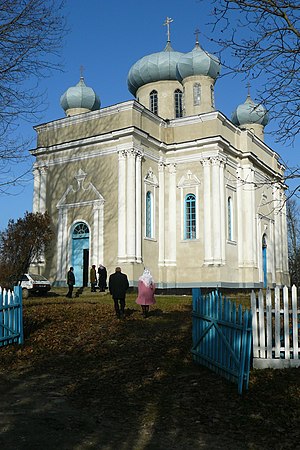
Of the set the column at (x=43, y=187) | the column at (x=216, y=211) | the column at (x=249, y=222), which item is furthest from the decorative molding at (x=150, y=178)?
the column at (x=43, y=187)

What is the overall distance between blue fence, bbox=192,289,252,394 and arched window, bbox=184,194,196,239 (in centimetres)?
2014

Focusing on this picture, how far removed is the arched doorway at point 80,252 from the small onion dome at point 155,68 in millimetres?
12100

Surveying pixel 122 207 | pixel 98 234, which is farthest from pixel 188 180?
pixel 98 234

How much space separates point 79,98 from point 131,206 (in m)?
12.3

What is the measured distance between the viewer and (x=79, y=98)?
3509 cm

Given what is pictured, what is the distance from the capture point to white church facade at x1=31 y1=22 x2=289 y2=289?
89.1 feet

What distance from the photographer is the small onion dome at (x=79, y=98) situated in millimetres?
35156

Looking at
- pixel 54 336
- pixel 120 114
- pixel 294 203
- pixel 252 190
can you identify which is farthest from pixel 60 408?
pixel 294 203

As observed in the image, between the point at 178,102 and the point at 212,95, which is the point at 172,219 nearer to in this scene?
the point at 212,95

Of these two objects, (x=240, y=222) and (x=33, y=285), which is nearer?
(x=33, y=285)

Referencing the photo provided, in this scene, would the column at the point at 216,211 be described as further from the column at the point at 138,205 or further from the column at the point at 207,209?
the column at the point at 138,205

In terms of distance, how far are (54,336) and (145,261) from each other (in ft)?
52.9

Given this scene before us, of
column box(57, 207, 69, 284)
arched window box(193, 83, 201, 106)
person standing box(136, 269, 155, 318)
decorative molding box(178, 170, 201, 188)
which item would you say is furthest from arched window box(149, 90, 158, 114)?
person standing box(136, 269, 155, 318)

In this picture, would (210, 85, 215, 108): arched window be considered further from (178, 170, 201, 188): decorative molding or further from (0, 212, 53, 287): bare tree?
(0, 212, 53, 287): bare tree
